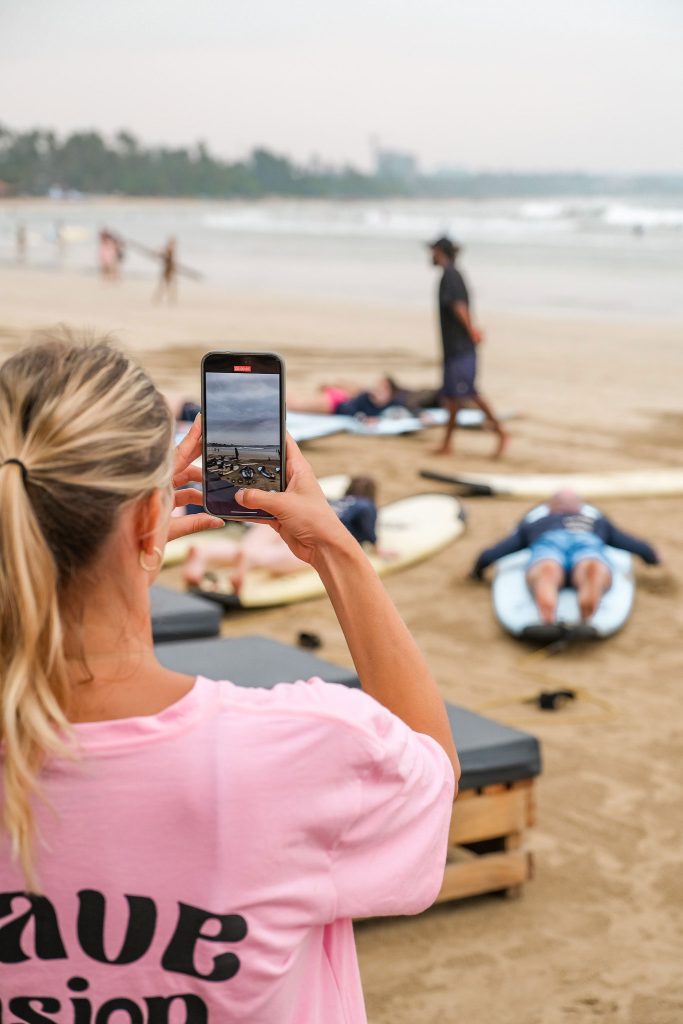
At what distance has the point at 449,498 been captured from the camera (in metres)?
8.62

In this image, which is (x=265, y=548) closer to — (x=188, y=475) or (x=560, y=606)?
(x=560, y=606)

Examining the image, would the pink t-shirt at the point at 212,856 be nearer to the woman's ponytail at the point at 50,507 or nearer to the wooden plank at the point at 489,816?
the woman's ponytail at the point at 50,507

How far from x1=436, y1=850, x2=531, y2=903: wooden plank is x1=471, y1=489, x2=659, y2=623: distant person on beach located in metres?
2.48

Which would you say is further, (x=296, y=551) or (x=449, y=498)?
(x=449, y=498)

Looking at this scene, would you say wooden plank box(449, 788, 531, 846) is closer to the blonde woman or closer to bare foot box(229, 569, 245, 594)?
the blonde woman

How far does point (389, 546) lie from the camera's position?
7.61m

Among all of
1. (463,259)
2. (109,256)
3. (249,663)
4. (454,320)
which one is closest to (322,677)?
(249,663)

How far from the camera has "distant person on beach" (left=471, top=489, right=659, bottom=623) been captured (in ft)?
20.6

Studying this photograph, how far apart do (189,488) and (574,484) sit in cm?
796

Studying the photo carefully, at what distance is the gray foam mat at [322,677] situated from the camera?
3.64 meters

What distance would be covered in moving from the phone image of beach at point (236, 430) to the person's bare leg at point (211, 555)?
517cm

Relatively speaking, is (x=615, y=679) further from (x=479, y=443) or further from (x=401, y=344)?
(x=401, y=344)

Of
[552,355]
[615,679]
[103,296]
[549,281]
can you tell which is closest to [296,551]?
[615,679]

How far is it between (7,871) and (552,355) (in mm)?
17169
